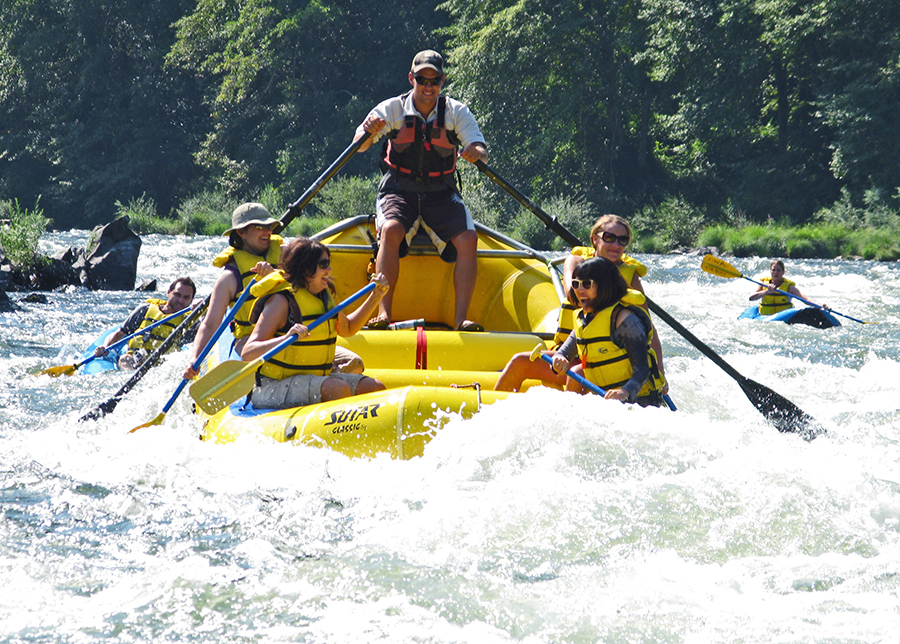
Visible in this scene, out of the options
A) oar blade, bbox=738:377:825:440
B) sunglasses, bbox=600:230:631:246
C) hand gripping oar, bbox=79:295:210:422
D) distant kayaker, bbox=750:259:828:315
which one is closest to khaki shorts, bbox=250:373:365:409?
hand gripping oar, bbox=79:295:210:422

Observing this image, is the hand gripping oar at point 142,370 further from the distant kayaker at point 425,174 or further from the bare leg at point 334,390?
the bare leg at point 334,390

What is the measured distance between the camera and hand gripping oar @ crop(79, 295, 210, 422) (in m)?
4.89

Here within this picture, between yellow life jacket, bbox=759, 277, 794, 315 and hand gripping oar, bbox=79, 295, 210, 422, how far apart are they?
6.37 metres

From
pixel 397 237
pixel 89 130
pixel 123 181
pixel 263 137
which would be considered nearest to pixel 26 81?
pixel 89 130

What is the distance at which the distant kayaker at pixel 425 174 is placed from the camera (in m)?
5.14

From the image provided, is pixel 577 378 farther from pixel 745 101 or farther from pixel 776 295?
pixel 745 101

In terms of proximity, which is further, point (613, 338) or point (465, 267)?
point (465, 267)

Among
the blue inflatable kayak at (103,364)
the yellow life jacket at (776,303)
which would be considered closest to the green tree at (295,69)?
the yellow life jacket at (776,303)

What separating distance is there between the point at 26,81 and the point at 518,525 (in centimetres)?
3389

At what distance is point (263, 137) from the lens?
2995cm

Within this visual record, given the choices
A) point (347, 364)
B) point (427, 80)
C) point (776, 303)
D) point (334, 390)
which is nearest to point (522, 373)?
point (347, 364)

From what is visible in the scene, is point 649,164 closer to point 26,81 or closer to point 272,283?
point 26,81

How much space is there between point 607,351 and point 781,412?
127 centimetres

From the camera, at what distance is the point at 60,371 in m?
6.40
